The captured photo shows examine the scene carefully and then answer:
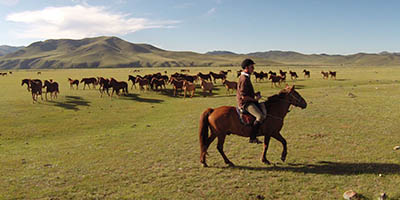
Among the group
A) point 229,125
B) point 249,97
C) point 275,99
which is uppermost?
point 249,97

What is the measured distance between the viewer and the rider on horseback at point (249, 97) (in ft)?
26.3

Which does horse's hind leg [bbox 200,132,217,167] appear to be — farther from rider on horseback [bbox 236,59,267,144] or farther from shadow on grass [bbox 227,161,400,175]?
rider on horseback [bbox 236,59,267,144]

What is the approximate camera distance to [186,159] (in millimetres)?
9641

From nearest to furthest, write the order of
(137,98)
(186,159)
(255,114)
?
(255,114), (186,159), (137,98)

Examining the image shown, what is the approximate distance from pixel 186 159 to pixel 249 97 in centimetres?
354

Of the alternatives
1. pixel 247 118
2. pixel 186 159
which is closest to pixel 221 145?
pixel 247 118

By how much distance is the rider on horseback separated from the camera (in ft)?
26.3

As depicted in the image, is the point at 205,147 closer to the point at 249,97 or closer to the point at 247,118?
the point at 247,118

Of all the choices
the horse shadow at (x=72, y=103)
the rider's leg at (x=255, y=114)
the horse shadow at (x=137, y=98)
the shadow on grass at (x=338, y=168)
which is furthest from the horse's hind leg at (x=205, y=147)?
the horse shadow at (x=137, y=98)

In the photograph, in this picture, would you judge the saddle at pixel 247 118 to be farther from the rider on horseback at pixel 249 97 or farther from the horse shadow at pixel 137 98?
the horse shadow at pixel 137 98

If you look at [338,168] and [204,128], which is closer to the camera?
[338,168]

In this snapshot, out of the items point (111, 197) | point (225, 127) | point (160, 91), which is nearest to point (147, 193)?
point (111, 197)

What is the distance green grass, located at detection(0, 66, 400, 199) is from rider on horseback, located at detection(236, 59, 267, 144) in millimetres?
1726

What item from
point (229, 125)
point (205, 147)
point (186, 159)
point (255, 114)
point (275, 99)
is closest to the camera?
point (255, 114)
